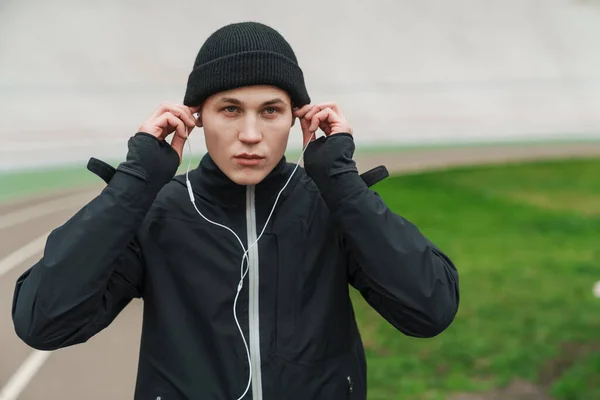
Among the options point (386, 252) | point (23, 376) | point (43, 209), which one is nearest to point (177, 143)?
point (386, 252)

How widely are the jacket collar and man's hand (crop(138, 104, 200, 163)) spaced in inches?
3.6

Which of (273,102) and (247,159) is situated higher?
(273,102)

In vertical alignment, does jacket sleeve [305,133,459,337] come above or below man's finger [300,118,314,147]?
below

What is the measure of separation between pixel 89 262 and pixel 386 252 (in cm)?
69

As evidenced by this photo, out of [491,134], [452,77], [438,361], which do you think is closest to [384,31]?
[452,77]

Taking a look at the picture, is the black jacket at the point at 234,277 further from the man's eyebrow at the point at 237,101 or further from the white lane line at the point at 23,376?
the white lane line at the point at 23,376

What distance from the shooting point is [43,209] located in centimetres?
841

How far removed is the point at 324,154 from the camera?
182cm

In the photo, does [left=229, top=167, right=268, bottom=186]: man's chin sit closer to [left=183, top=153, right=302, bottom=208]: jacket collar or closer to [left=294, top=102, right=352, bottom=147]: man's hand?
[left=183, top=153, right=302, bottom=208]: jacket collar

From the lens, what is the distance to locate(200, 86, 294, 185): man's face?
1.83m

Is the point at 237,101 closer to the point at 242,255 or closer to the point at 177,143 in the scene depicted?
the point at 177,143

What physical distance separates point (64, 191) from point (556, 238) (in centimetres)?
612

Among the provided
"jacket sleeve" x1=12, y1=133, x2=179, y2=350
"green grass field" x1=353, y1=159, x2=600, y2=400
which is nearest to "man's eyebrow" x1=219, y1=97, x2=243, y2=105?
"jacket sleeve" x1=12, y1=133, x2=179, y2=350

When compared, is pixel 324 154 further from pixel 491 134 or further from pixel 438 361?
pixel 491 134
